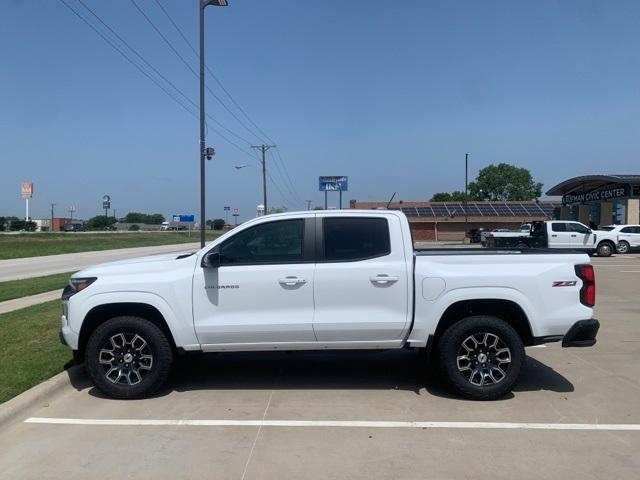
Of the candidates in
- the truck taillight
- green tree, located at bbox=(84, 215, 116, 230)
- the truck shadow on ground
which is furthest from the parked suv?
green tree, located at bbox=(84, 215, 116, 230)

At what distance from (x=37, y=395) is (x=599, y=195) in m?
42.7

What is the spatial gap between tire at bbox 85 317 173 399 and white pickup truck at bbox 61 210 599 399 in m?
0.01

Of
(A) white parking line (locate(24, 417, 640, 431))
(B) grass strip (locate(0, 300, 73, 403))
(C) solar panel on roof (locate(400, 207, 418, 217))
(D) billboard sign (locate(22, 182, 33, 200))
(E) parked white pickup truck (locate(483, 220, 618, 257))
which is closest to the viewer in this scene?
(A) white parking line (locate(24, 417, 640, 431))

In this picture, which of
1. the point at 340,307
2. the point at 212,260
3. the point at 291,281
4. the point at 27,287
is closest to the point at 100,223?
the point at 27,287

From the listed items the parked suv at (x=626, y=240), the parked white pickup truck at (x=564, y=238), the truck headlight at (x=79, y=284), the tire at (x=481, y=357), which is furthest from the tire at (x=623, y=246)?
the truck headlight at (x=79, y=284)

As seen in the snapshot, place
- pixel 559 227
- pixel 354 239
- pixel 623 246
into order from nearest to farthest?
pixel 354 239, pixel 559 227, pixel 623 246

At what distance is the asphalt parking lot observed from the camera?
170 inches

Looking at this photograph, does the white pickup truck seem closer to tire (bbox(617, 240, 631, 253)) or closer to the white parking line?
the white parking line

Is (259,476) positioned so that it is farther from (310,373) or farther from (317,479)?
(310,373)

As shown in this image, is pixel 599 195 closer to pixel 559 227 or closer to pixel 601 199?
pixel 601 199

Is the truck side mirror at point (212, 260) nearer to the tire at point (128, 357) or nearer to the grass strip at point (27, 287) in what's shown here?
the tire at point (128, 357)

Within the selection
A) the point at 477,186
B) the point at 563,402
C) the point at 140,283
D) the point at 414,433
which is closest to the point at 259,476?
the point at 414,433

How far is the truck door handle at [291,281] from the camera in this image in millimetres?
5820

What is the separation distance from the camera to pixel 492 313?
6.04 meters
